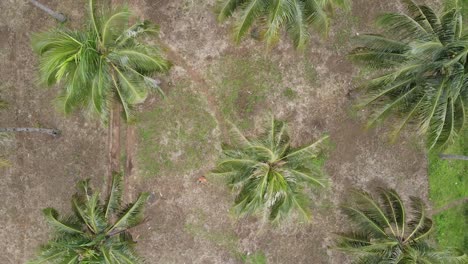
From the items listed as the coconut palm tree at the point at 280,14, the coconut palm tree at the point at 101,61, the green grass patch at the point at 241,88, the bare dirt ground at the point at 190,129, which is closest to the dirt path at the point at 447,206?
the bare dirt ground at the point at 190,129

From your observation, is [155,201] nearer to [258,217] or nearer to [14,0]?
[258,217]

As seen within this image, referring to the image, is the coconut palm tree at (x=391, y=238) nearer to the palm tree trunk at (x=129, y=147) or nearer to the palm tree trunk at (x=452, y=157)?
the palm tree trunk at (x=452, y=157)

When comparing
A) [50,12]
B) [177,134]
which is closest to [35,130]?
[50,12]

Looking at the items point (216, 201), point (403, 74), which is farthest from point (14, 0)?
point (403, 74)

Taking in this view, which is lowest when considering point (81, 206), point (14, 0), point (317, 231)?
point (317, 231)

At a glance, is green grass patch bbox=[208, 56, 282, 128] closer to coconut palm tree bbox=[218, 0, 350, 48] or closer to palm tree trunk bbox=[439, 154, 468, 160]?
coconut palm tree bbox=[218, 0, 350, 48]
